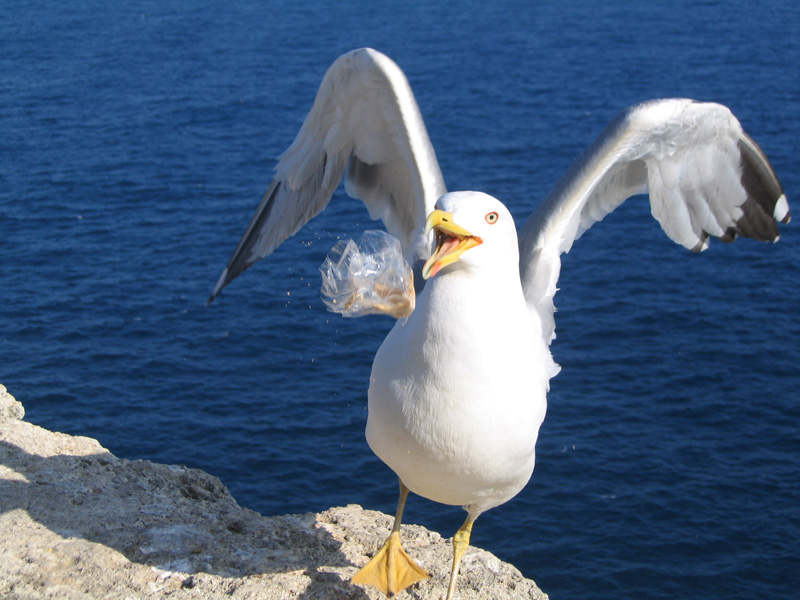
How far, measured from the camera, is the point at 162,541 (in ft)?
33.5

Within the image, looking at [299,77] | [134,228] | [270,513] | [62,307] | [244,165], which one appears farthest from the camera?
[299,77]

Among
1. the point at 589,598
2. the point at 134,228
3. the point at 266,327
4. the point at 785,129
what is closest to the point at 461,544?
the point at 589,598

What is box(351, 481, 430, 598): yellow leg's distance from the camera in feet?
32.5

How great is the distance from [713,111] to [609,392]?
23.8m

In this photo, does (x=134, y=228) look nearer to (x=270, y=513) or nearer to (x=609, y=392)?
(x=270, y=513)

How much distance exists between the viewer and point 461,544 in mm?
10438

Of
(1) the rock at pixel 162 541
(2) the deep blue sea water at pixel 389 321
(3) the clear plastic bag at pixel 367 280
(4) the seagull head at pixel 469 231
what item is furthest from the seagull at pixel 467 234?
(2) the deep blue sea water at pixel 389 321

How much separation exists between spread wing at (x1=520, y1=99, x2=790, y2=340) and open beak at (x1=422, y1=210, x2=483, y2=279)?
278 centimetres

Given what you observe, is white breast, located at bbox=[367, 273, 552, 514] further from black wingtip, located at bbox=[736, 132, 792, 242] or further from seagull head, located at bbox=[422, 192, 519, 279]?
black wingtip, located at bbox=[736, 132, 792, 242]

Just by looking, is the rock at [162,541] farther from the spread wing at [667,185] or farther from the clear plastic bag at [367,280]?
the spread wing at [667,185]

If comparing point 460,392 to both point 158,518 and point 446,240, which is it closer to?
point 446,240

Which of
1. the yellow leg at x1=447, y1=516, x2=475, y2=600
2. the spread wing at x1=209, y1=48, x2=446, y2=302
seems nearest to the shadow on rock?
the yellow leg at x1=447, y1=516, x2=475, y2=600

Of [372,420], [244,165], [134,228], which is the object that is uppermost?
[244,165]

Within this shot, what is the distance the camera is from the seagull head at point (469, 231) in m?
7.86
